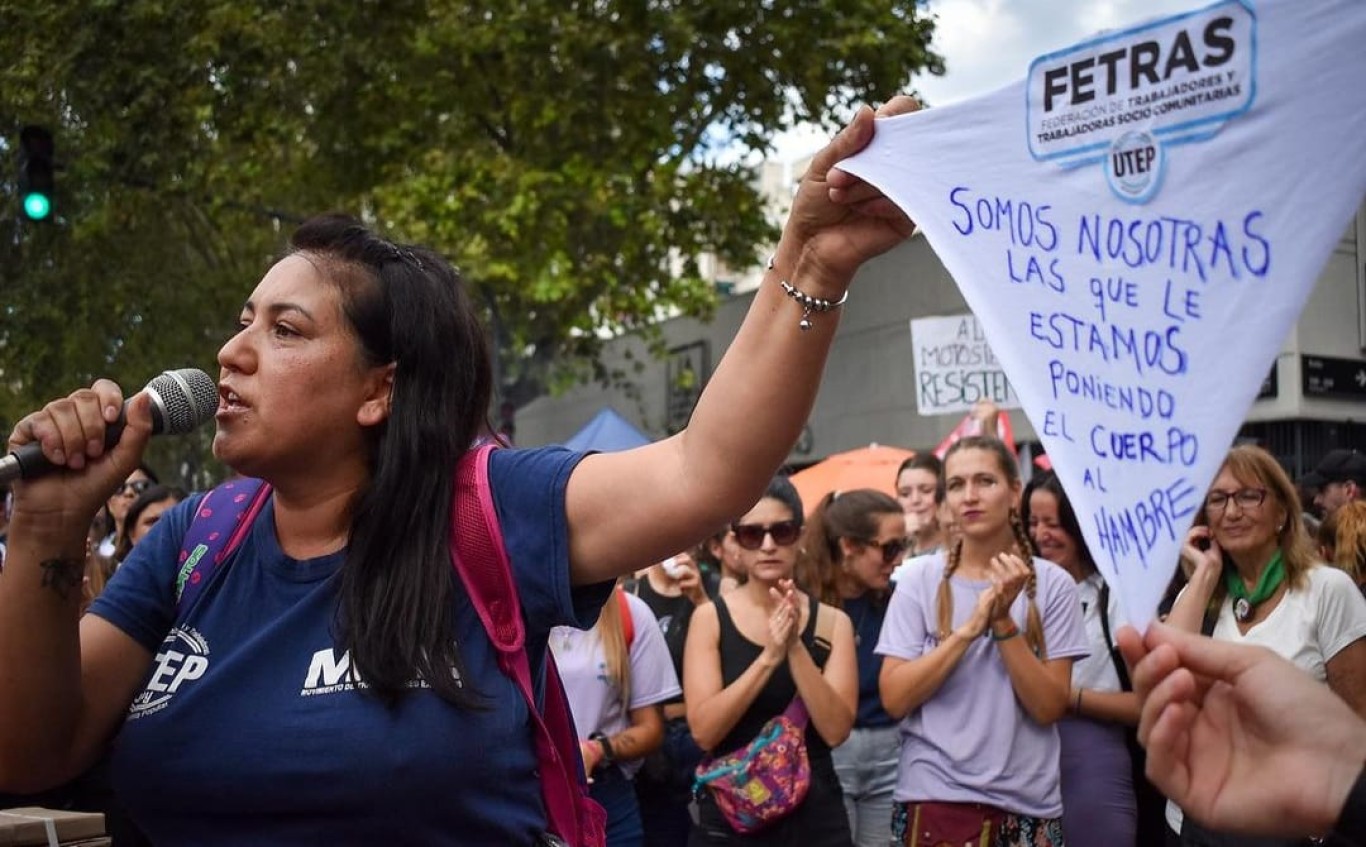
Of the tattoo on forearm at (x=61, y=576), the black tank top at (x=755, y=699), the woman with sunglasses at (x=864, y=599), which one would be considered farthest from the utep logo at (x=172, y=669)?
the woman with sunglasses at (x=864, y=599)

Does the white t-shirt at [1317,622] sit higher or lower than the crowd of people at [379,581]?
lower

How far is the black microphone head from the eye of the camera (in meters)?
2.68

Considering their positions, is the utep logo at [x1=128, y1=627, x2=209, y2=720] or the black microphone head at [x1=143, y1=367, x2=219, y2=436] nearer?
the utep logo at [x1=128, y1=627, x2=209, y2=720]

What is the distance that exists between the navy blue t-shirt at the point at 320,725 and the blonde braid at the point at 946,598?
319 cm

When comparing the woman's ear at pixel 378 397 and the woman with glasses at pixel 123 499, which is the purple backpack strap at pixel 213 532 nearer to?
the woman's ear at pixel 378 397

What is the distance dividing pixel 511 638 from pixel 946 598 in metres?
3.35

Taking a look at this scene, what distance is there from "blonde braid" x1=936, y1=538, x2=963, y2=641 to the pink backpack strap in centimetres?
307

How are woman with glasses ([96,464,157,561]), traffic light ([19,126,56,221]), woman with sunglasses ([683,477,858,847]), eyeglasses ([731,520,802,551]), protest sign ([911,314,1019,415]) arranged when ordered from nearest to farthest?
woman with sunglasses ([683,477,858,847]) → eyeglasses ([731,520,802,551]) → woman with glasses ([96,464,157,561]) → protest sign ([911,314,1019,415]) → traffic light ([19,126,56,221])

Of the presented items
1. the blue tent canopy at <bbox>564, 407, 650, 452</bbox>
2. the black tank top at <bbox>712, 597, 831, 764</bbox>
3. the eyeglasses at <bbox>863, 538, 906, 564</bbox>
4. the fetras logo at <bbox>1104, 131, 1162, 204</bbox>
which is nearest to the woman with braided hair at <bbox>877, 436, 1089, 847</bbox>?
the black tank top at <bbox>712, 597, 831, 764</bbox>

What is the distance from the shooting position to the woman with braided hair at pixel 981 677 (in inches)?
209

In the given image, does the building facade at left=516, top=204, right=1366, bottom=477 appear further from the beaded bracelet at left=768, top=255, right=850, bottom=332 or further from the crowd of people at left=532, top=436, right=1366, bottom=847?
the beaded bracelet at left=768, top=255, right=850, bottom=332

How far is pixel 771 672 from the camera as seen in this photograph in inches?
224

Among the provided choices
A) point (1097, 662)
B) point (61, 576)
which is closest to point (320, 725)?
point (61, 576)

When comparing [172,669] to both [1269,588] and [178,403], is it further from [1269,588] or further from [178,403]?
[1269,588]
